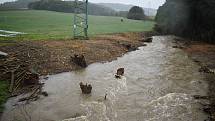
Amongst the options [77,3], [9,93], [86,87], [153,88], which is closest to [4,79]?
[9,93]

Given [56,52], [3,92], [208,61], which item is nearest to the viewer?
[3,92]

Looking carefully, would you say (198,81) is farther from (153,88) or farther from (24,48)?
(24,48)

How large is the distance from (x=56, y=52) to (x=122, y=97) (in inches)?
414

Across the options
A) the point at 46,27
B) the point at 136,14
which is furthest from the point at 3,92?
the point at 136,14

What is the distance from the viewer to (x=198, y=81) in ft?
64.2

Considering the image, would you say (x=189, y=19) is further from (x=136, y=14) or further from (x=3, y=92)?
(x=136, y=14)

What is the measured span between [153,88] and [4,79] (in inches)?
383

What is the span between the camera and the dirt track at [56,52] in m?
21.5

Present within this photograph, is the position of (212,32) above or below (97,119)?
above

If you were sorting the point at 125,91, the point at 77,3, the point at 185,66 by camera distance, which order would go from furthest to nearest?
1. the point at 77,3
2. the point at 185,66
3. the point at 125,91

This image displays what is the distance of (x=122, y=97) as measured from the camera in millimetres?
16125

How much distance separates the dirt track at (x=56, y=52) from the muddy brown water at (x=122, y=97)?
5.12 ft

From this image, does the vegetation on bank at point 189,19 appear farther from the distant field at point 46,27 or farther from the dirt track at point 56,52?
the dirt track at point 56,52

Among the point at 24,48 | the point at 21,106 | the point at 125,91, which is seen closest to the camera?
the point at 21,106
